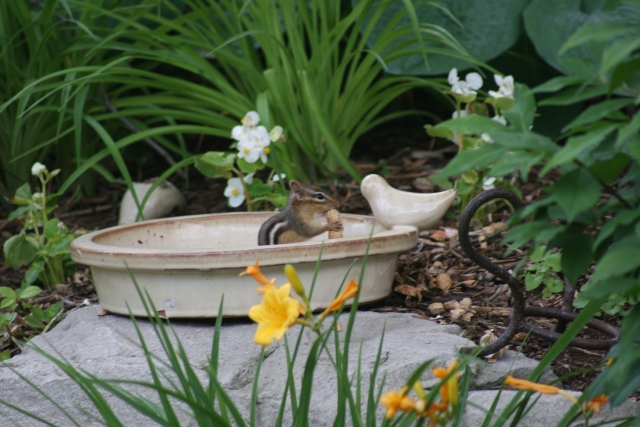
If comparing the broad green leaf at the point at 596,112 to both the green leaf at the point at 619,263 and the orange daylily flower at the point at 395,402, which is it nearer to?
the green leaf at the point at 619,263

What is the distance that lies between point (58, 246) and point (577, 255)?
Result: 7.08 ft

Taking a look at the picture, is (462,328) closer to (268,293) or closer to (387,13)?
(268,293)

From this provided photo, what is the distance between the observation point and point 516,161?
3.58ft

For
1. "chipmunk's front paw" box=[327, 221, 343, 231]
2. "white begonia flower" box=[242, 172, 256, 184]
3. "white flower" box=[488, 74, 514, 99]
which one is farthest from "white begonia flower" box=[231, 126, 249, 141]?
"white flower" box=[488, 74, 514, 99]

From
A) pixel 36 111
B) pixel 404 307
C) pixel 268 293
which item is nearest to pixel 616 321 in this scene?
pixel 404 307

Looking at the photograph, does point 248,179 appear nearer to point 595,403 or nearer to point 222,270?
point 222,270

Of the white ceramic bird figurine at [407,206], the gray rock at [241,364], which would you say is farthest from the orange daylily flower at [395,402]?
the white ceramic bird figurine at [407,206]

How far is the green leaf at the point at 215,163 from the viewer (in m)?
3.01

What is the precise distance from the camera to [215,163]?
301cm

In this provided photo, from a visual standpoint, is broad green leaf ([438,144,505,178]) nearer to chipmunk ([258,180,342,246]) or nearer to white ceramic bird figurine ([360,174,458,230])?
white ceramic bird figurine ([360,174,458,230])

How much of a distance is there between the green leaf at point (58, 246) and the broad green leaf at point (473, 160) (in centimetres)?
210

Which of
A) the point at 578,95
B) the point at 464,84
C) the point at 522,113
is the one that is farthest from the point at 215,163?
the point at 578,95

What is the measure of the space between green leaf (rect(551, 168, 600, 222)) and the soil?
1.72 ft

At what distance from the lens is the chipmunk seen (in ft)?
8.36
